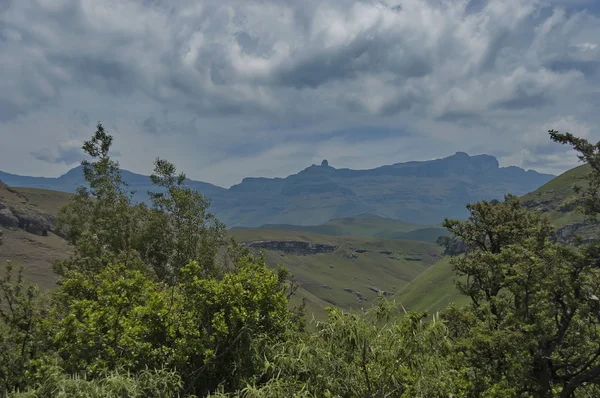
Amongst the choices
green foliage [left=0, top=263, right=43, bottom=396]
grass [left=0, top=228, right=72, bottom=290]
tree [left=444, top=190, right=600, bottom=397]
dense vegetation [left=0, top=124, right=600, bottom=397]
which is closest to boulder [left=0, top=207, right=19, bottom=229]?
grass [left=0, top=228, right=72, bottom=290]

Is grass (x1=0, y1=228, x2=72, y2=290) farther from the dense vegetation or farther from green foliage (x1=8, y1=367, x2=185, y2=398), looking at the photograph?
green foliage (x1=8, y1=367, x2=185, y2=398)

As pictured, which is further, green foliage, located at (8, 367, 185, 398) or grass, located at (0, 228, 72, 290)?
grass, located at (0, 228, 72, 290)

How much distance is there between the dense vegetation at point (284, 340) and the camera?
15148mm

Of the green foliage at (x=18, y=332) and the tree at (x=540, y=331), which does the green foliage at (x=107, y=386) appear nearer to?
the green foliage at (x=18, y=332)

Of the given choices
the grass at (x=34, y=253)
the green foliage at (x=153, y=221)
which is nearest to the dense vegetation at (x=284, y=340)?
the green foliage at (x=153, y=221)

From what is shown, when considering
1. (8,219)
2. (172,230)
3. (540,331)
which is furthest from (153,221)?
(8,219)

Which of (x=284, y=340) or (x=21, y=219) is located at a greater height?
(x=21, y=219)

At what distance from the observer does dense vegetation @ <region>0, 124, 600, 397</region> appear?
49.7 feet

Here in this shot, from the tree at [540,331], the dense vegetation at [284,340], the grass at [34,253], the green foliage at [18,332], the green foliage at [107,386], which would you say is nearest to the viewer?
the green foliage at [107,386]

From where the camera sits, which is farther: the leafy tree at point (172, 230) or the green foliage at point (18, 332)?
the leafy tree at point (172, 230)

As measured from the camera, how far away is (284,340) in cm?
1956

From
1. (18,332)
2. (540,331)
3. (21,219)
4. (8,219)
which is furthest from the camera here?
(21,219)

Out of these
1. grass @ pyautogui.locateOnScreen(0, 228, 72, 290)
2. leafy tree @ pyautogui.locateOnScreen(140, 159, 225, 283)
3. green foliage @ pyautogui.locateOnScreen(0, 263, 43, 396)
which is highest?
leafy tree @ pyautogui.locateOnScreen(140, 159, 225, 283)

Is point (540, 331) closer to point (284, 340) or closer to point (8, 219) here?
point (284, 340)
